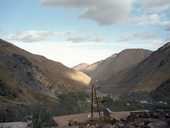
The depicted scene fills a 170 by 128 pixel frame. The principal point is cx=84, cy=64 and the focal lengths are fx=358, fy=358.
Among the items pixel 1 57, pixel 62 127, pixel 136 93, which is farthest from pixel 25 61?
pixel 62 127

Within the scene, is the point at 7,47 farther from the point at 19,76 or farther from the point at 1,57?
the point at 19,76

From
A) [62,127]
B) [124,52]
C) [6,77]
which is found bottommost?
[62,127]

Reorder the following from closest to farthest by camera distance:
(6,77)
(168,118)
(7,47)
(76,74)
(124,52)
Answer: (168,118) < (6,77) < (7,47) < (76,74) < (124,52)

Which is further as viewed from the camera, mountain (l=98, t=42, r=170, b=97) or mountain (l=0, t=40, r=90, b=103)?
mountain (l=98, t=42, r=170, b=97)

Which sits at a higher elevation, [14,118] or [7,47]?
[7,47]

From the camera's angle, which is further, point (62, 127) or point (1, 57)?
point (1, 57)

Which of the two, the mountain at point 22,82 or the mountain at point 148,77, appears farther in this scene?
the mountain at point 148,77

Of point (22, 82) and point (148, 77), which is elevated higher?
point (148, 77)

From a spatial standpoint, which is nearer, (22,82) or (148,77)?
(22,82)
